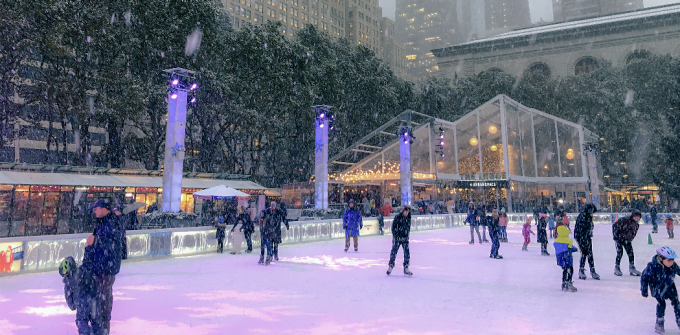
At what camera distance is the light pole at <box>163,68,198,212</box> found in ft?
55.8

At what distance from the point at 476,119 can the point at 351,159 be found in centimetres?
1142

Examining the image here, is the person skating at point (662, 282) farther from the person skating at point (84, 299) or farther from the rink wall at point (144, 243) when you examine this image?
the rink wall at point (144, 243)

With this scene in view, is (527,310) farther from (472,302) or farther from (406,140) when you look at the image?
(406,140)

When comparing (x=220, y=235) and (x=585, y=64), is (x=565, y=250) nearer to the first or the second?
(x=220, y=235)

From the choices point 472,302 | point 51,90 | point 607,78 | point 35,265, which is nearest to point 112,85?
point 51,90

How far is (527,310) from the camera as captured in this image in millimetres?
6191

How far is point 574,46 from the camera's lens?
69.7 m

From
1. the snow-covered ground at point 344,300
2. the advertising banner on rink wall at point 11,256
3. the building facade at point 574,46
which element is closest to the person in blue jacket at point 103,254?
the snow-covered ground at point 344,300

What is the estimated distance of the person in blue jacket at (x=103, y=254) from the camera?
169 inches

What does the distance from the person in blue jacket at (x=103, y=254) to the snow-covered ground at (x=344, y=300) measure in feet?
3.44

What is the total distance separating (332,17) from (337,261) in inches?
4108

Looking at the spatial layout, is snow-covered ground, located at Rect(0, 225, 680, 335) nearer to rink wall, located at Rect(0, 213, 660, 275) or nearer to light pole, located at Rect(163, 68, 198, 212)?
rink wall, located at Rect(0, 213, 660, 275)

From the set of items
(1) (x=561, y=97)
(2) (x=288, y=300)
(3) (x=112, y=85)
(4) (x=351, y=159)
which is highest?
(1) (x=561, y=97)

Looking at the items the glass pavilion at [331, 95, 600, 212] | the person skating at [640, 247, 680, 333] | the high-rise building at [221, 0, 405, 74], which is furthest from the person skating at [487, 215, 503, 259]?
the high-rise building at [221, 0, 405, 74]
